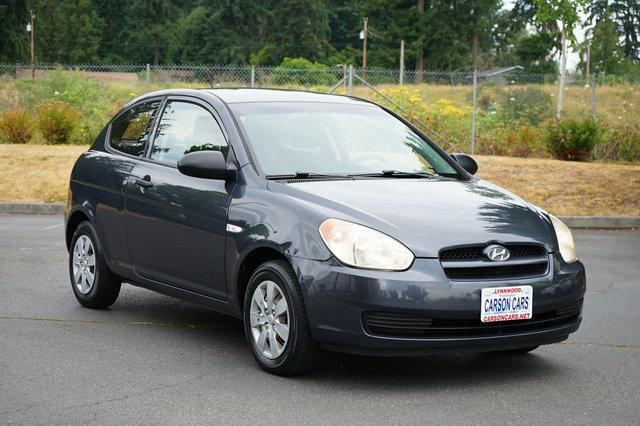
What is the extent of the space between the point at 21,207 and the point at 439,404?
12310mm

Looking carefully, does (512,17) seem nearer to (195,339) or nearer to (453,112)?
(453,112)

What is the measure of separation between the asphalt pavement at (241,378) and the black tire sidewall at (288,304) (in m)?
0.10

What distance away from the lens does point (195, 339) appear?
25.0ft

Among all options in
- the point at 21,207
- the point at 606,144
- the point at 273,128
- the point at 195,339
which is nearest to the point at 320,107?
the point at 273,128

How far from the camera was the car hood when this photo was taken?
614 cm

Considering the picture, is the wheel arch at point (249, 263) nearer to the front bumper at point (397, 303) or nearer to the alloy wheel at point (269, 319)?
the alloy wheel at point (269, 319)

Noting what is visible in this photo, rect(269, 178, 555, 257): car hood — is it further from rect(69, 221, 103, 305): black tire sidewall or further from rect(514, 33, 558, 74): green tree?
rect(514, 33, 558, 74): green tree

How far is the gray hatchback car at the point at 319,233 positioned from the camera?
6043mm

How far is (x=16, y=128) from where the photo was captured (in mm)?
23125

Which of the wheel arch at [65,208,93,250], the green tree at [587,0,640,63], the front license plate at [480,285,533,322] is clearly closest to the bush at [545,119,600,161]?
the wheel arch at [65,208,93,250]

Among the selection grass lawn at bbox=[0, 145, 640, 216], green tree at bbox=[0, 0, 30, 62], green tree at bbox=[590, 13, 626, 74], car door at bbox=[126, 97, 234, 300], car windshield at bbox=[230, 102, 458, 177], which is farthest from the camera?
green tree at bbox=[590, 13, 626, 74]

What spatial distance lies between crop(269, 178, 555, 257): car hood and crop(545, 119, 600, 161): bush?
14834 millimetres

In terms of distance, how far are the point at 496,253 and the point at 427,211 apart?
19.3 inches

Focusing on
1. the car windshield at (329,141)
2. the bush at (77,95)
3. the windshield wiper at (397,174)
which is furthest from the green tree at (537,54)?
the windshield wiper at (397,174)
